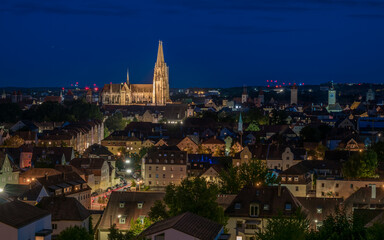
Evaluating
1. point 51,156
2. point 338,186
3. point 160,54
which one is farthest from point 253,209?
point 160,54

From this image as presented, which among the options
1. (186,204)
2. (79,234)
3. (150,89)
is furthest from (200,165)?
(150,89)

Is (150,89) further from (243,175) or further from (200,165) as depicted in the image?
(243,175)

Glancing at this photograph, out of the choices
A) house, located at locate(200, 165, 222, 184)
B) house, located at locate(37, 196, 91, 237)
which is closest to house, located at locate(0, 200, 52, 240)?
house, located at locate(37, 196, 91, 237)

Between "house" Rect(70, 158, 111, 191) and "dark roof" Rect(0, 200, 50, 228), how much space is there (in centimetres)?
2722

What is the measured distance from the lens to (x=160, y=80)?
180 metres

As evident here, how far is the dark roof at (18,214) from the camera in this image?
31.5 meters

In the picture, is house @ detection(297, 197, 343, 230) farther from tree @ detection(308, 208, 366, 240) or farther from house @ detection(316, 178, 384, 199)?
tree @ detection(308, 208, 366, 240)

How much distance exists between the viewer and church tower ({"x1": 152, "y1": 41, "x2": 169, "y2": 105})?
17762 cm

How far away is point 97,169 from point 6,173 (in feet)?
31.4

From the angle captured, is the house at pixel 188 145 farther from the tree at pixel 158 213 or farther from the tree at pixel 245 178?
the tree at pixel 158 213

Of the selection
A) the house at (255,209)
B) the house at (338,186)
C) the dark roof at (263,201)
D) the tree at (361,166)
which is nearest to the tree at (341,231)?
the house at (255,209)

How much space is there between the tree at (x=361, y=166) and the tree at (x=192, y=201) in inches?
894

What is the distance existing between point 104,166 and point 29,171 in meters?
8.78

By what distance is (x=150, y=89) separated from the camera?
641 ft
